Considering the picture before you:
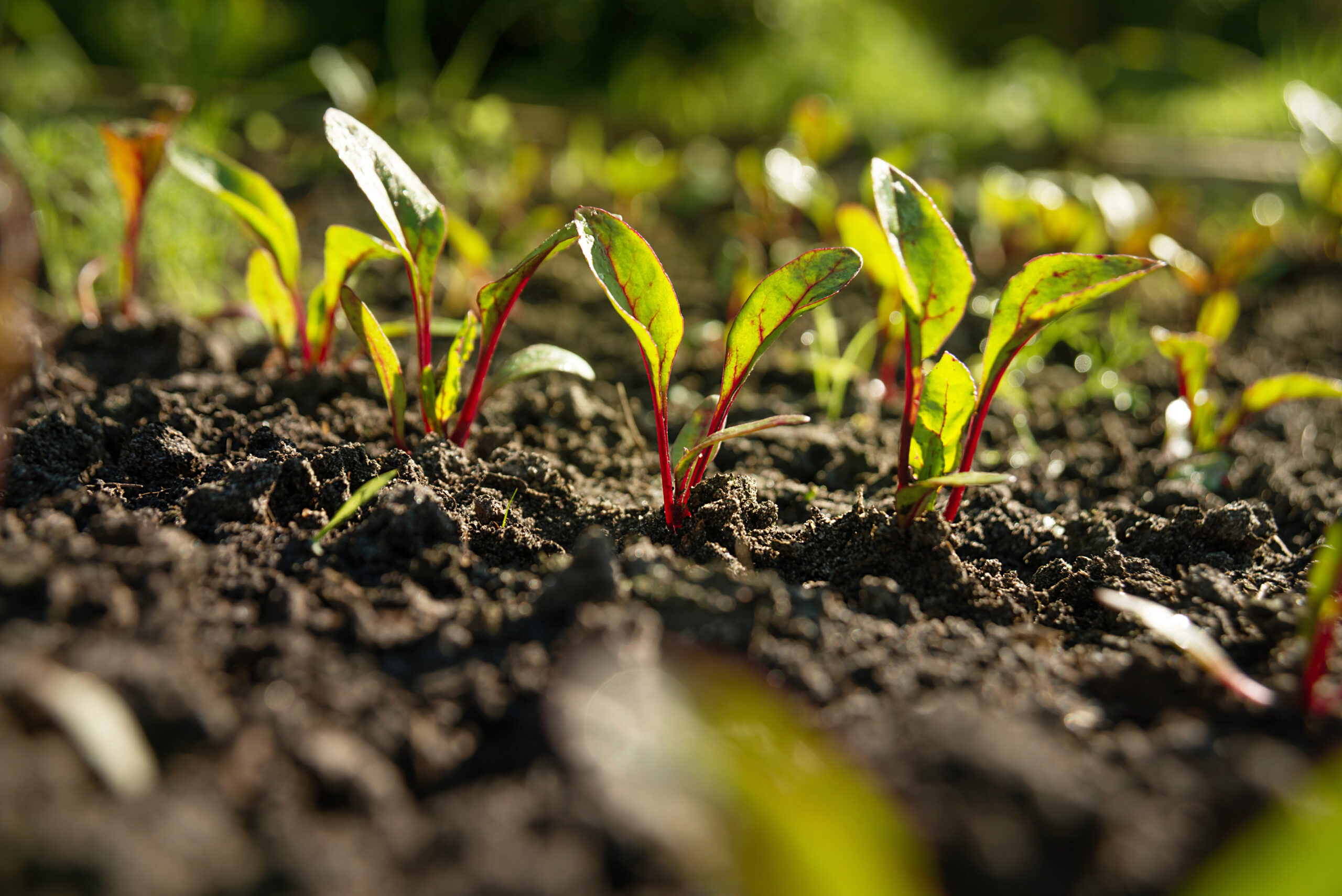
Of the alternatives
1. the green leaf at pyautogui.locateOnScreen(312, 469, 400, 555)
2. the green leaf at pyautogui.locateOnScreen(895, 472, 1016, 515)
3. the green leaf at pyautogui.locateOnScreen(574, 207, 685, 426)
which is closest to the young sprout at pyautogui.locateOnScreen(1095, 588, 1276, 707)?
the green leaf at pyautogui.locateOnScreen(895, 472, 1016, 515)

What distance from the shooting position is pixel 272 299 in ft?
5.27

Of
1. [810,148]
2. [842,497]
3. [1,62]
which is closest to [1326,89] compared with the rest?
[810,148]

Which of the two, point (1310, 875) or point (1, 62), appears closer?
point (1310, 875)

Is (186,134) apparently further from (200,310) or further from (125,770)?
(125,770)

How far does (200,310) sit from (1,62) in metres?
2.39

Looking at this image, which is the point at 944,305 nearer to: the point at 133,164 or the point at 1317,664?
the point at 1317,664

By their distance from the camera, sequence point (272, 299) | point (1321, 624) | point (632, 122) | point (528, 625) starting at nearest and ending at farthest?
point (1321, 624)
point (528, 625)
point (272, 299)
point (632, 122)

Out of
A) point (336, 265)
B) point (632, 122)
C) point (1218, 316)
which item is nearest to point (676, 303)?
point (336, 265)

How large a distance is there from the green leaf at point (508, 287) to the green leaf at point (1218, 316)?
1.67 m

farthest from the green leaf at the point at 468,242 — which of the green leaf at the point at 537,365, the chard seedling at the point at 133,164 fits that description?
the green leaf at the point at 537,365

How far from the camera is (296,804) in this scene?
27.0 inches

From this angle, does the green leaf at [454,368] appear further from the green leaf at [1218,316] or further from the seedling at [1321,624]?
the green leaf at [1218,316]

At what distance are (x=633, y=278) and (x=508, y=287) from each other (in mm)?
206

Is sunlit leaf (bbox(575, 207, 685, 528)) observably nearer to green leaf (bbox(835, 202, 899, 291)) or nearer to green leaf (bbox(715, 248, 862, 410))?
green leaf (bbox(715, 248, 862, 410))
